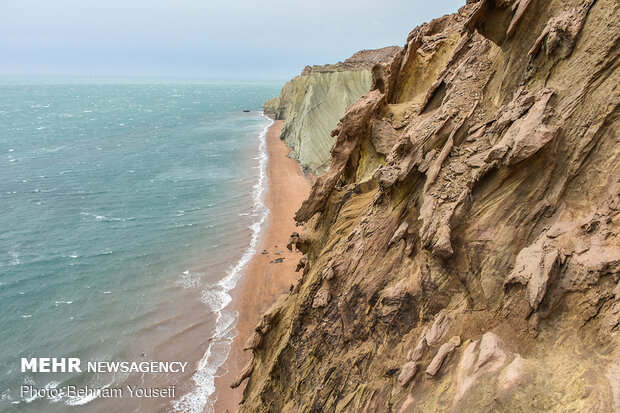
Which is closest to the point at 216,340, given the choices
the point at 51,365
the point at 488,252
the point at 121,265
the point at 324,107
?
the point at 51,365

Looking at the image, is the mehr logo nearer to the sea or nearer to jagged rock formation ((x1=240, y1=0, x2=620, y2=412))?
the sea

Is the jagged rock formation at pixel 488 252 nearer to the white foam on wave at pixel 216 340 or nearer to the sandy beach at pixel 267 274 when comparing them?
the white foam on wave at pixel 216 340

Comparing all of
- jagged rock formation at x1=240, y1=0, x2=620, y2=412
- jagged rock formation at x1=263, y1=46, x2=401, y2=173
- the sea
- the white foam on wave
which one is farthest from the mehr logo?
jagged rock formation at x1=263, y1=46, x2=401, y2=173

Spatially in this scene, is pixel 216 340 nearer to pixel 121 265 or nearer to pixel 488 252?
pixel 121 265

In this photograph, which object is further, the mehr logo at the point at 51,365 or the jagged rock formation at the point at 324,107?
the jagged rock formation at the point at 324,107

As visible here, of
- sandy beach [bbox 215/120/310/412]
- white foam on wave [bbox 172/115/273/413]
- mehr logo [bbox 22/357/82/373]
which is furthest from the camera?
mehr logo [bbox 22/357/82/373]

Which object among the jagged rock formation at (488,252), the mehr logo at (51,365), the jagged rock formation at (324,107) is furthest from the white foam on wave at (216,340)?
the jagged rock formation at (324,107)

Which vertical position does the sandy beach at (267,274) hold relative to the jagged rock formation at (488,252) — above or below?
below
